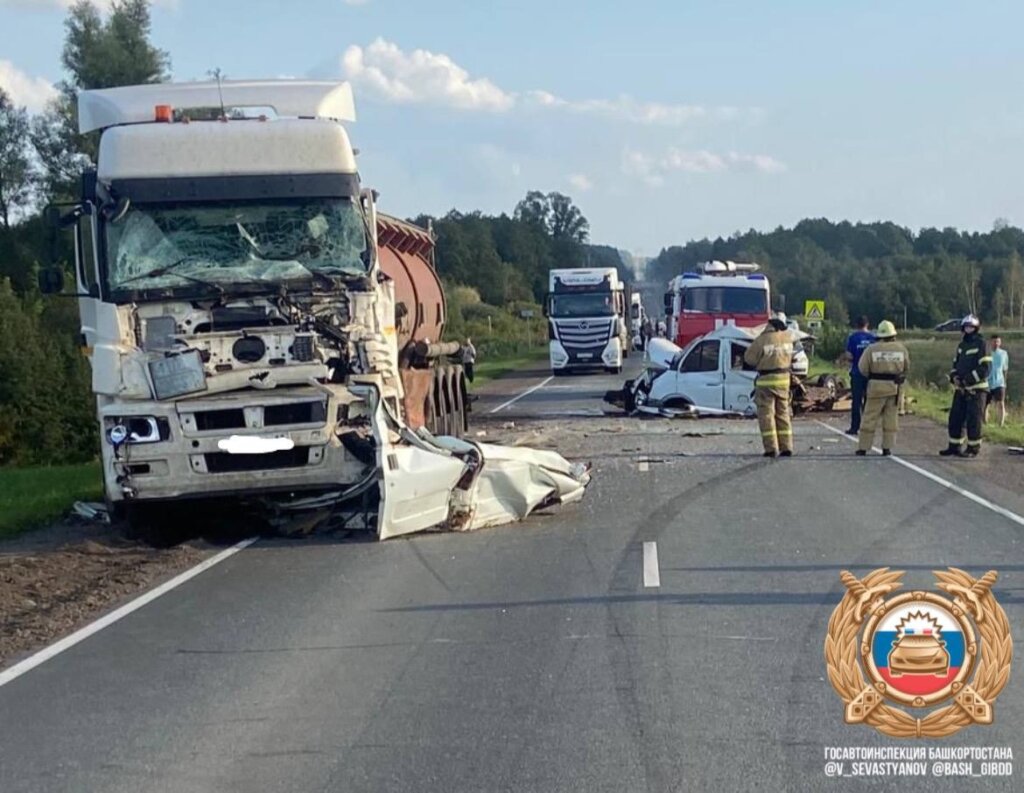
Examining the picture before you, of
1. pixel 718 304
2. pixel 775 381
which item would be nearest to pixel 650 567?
pixel 775 381

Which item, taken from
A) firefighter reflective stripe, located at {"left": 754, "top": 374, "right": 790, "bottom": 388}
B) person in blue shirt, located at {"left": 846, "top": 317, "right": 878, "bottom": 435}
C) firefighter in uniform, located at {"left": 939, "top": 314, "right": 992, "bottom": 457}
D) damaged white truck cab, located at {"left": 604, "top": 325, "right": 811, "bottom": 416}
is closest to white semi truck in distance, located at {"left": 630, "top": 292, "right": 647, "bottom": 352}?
damaged white truck cab, located at {"left": 604, "top": 325, "right": 811, "bottom": 416}

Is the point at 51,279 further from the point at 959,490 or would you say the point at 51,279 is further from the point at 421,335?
the point at 959,490

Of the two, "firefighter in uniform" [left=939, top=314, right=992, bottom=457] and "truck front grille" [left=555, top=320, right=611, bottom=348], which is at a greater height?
"firefighter in uniform" [left=939, top=314, right=992, bottom=457]

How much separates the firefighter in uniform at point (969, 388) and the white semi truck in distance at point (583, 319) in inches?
1035

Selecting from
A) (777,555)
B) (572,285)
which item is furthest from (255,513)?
(572,285)

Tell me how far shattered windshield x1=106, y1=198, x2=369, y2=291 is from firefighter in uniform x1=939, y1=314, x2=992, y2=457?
9309 mm

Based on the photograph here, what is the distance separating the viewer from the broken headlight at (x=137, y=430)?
38.5 feet

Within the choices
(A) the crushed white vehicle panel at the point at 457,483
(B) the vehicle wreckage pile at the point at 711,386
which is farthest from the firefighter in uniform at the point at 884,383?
(B) the vehicle wreckage pile at the point at 711,386

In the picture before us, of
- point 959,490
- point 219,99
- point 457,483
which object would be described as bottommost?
point 959,490

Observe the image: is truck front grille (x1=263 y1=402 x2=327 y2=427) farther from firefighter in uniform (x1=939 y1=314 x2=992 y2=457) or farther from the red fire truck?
the red fire truck

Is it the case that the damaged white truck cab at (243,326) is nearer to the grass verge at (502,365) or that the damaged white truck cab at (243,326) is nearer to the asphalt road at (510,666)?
the asphalt road at (510,666)

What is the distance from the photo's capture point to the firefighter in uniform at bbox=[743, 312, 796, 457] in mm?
18312

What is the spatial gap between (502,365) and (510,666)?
5053 centimetres

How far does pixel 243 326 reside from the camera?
39.1ft
